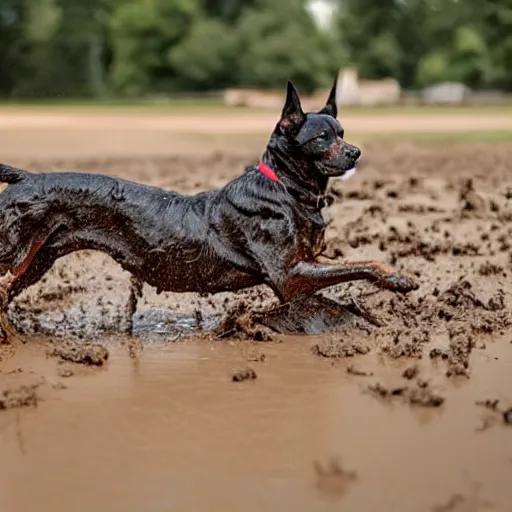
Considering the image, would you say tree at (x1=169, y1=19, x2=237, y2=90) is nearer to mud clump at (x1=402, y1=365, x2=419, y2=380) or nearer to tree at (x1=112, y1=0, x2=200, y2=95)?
tree at (x1=112, y1=0, x2=200, y2=95)

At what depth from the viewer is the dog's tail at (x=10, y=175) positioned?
19.5 ft

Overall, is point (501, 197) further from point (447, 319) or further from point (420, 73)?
point (420, 73)

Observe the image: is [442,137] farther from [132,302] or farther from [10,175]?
[10,175]

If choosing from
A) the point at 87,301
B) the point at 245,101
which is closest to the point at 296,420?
the point at 87,301

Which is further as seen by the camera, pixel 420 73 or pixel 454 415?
pixel 420 73

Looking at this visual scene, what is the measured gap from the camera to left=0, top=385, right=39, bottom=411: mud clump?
4.98 meters

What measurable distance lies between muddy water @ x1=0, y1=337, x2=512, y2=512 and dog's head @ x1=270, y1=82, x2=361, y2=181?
1.05 m

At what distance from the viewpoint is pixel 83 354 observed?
18.9 feet

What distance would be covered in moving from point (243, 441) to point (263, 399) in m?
0.60

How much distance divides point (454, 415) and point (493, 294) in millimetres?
2608

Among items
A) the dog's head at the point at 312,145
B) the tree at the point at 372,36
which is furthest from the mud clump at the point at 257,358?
the tree at the point at 372,36

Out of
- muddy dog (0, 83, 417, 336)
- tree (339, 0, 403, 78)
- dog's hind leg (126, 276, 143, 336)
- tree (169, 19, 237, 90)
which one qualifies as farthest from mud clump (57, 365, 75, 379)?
tree (339, 0, 403, 78)

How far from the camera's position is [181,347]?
6.04 meters

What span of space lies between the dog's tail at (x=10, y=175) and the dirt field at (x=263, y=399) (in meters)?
0.94
